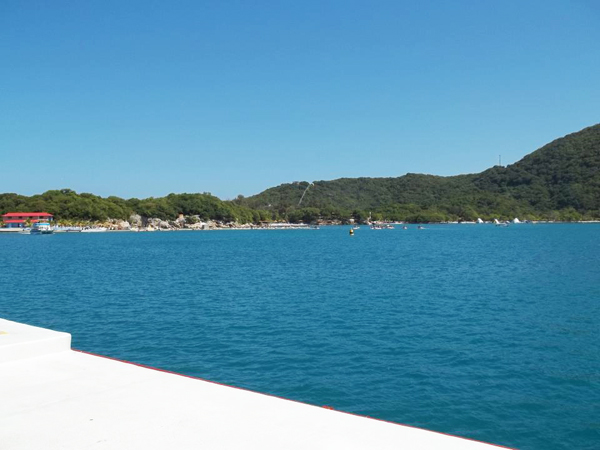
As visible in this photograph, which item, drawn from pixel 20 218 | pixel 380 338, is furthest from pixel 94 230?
pixel 380 338

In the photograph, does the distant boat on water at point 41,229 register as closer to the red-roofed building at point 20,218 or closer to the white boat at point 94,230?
the red-roofed building at point 20,218

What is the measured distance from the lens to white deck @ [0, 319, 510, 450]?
256 inches

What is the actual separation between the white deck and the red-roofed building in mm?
202448

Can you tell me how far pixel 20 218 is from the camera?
188 m

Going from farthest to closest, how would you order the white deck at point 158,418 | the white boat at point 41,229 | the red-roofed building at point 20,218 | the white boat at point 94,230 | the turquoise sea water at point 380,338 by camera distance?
the red-roofed building at point 20,218, the white boat at point 94,230, the white boat at point 41,229, the turquoise sea water at point 380,338, the white deck at point 158,418

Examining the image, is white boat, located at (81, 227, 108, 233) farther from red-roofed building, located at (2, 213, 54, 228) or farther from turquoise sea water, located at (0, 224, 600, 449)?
turquoise sea water, located at (0, 224, 600, 449)

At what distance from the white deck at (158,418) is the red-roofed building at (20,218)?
202 meters

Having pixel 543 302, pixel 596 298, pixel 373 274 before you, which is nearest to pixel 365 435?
pixel 543 302

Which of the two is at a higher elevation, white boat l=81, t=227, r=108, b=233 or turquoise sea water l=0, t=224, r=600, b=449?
white boat l=81, t=227, r=108, b=233

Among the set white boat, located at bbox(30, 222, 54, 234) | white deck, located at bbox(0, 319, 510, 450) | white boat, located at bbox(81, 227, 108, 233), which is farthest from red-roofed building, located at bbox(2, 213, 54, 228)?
white deck, located at bbox(0, 319, 510, 450)

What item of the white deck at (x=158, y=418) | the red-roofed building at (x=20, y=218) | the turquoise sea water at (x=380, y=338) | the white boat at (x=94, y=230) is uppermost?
the red-roofed building at (x=20, y=218)

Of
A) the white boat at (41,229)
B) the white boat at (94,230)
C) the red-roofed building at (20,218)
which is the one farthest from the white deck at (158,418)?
the red-roofed building at (20,218)

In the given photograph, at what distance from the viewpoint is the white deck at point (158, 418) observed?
21.4 ft

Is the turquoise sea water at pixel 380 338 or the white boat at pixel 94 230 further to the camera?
the white boat at pixel 94 230
